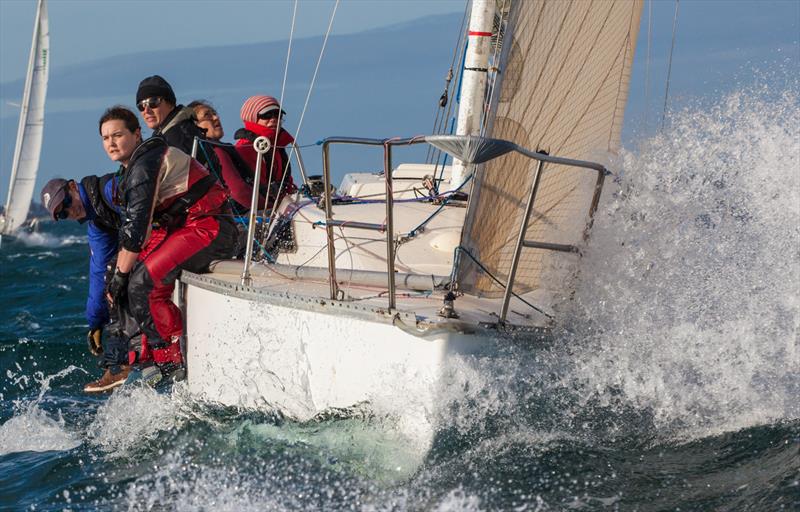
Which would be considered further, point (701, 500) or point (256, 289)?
point (256, 289)

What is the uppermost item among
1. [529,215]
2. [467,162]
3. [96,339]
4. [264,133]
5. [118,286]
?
[264,133]

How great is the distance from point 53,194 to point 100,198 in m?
0.28

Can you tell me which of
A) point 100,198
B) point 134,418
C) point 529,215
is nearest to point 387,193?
point 529,215

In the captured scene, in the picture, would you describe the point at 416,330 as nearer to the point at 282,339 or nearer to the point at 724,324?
the point at 282,339

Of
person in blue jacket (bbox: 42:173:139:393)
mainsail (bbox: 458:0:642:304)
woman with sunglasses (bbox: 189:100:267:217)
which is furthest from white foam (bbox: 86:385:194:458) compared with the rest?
mainsail (bbox: 458:0:642:304)

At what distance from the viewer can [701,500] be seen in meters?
4.29

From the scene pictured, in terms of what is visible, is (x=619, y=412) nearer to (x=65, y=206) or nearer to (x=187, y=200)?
(x=187, y=200)

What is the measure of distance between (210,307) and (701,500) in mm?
2844

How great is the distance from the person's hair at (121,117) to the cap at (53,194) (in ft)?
1.64

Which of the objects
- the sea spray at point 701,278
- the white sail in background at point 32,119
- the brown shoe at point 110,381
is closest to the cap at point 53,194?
the brown shoe at point 110,381

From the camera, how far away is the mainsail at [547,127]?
5.42 metres

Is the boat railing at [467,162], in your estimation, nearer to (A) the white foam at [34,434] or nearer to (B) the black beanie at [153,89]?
(B) the black beanie at [153,89]

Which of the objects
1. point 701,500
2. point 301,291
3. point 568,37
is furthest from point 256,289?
point 701,500

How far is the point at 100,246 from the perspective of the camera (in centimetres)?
693
